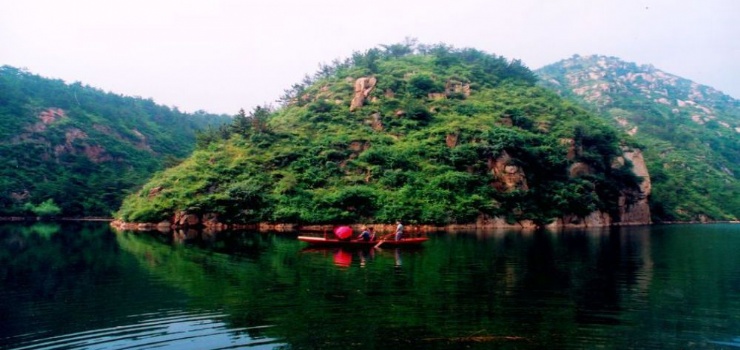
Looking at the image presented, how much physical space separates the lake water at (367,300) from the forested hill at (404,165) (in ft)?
66.5

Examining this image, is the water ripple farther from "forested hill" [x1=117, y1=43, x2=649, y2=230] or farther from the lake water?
"forested hill" [x1=117, y1=43, x2=649, y2=230]

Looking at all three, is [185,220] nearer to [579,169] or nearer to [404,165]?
[404,165]

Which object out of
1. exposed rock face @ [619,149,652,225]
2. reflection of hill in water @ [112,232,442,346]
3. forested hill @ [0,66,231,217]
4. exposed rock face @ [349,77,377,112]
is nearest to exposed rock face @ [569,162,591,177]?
exposed rock face @ [619,149,652,225]

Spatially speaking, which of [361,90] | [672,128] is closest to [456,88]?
[361,90]

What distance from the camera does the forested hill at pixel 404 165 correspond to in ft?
151

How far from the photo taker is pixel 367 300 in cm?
1387

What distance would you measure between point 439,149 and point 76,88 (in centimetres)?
8365

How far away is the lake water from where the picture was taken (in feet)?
33.9

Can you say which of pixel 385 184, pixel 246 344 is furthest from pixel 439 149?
pixel 246 344

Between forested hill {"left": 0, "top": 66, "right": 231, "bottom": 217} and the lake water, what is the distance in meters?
43.2

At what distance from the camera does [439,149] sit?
52906 millimetres

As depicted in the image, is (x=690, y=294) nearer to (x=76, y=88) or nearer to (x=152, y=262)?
(x=152, y=262)

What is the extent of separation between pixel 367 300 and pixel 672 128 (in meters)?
105

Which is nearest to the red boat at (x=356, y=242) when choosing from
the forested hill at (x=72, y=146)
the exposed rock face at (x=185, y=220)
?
the exposed rock face at (x=185, y=220)
